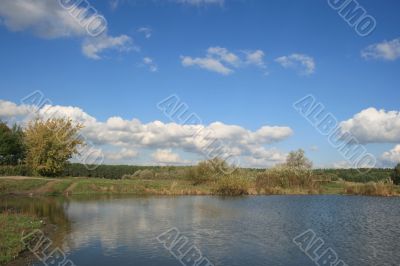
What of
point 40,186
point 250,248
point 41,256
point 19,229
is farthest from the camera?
point 40,186

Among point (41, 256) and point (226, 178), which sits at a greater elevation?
point (226, 178)

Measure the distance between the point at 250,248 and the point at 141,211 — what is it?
682 inches

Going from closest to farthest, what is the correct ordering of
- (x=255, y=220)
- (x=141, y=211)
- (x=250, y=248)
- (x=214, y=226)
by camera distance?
(x=250, y=248), (x=214, y=226), (x=255, y=220), (x=141, y=211)

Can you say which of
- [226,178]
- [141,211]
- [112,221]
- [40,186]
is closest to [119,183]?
[40,186]

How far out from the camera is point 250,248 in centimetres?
2273

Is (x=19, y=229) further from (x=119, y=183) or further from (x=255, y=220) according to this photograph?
(x=119, y=183)

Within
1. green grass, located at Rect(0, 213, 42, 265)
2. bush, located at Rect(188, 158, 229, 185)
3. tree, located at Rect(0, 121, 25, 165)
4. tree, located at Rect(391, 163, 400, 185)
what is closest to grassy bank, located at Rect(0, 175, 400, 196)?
bush, located at Rect(188, 158, 229, 185)

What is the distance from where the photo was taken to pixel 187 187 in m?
64.8

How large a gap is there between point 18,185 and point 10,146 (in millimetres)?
23615

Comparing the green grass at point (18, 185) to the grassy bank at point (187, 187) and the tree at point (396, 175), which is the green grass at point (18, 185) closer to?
the grassy bank at point (187, 187)

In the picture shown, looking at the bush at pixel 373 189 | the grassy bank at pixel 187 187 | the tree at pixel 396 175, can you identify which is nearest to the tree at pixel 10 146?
the grassy bank at pixel 187 187

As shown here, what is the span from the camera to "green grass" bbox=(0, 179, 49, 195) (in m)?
55.3

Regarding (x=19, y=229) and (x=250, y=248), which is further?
(x=19, y=229)

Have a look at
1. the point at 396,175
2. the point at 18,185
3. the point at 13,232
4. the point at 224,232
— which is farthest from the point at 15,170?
the point at 396,175
